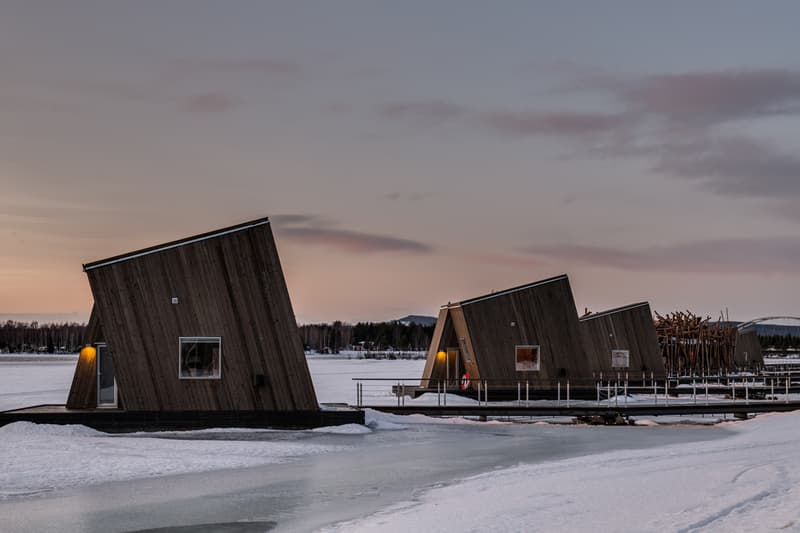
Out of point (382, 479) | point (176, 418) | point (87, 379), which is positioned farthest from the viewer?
point (87, 379)

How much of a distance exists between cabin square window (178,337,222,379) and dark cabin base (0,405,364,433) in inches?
38.8

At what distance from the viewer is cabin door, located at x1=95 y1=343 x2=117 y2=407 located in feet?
82.1

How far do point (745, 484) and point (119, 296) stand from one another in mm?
16176

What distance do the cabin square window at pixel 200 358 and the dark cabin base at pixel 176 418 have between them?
99 centimetres

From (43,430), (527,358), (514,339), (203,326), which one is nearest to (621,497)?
(203,326)

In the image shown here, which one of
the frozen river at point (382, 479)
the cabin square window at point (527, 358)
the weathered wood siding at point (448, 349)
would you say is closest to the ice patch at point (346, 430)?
the frozen river at point (382, 479)

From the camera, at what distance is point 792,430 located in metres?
22.5

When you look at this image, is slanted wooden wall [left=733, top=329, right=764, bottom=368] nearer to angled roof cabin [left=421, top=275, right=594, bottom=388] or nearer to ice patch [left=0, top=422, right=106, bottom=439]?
angled roof cabin [left=421, top=275, right=594, bottom=388]

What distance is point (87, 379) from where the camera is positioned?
82.1 ft

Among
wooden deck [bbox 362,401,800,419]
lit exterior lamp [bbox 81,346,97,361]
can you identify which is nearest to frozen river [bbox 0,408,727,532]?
lit exterior lamp [bbox 81,346,97,361]

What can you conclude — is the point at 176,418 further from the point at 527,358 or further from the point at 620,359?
the point at 620,359

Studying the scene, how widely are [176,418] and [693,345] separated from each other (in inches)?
1586

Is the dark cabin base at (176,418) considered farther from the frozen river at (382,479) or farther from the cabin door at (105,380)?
the cabin door at (105,380)

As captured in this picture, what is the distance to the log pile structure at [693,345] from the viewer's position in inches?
2192
